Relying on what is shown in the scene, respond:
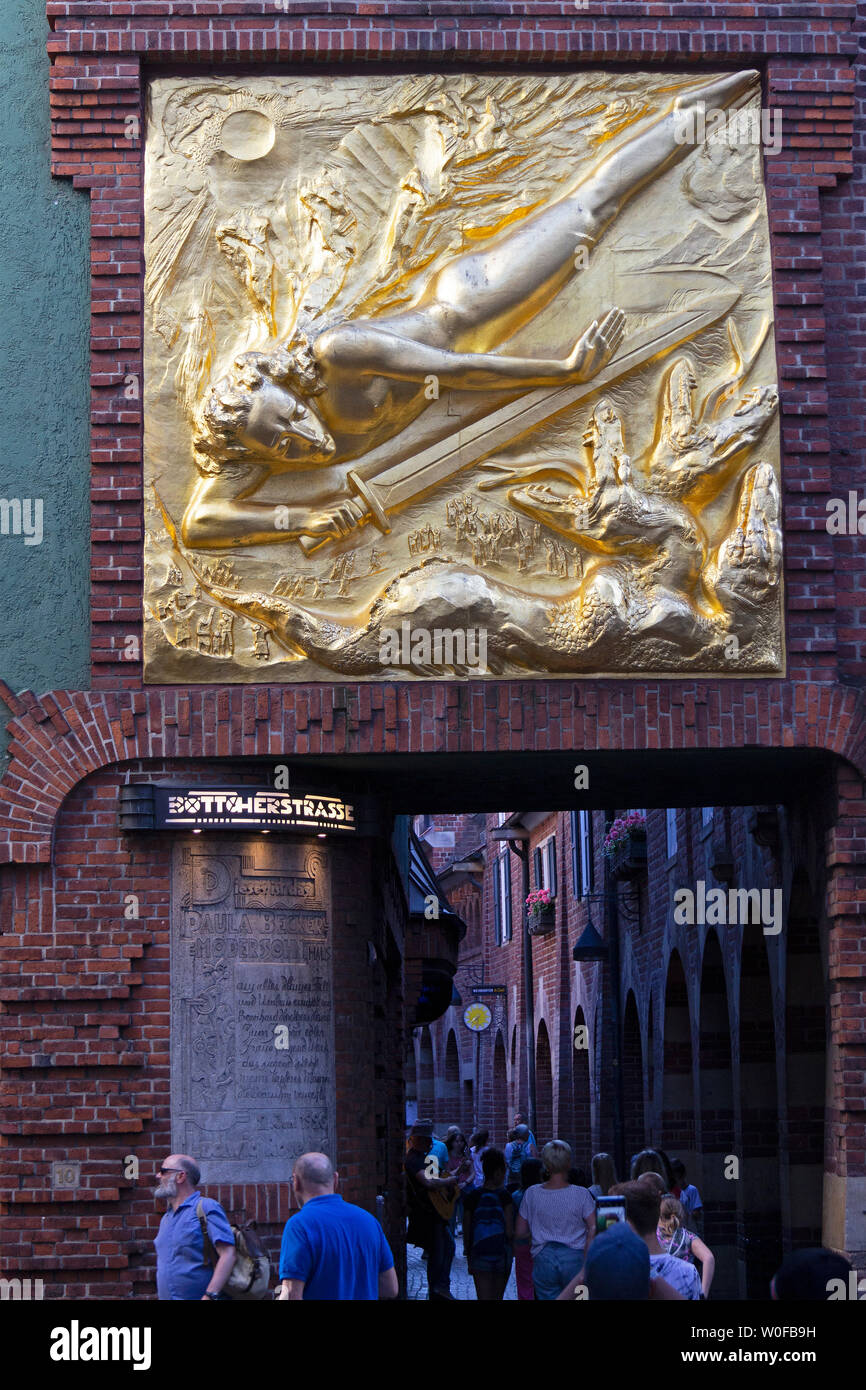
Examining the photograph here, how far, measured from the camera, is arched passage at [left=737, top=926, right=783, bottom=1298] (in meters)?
18.3

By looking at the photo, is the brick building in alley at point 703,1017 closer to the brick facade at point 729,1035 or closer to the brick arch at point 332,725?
the brick facade at point 729,1035

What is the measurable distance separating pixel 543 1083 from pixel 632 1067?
9.40 m

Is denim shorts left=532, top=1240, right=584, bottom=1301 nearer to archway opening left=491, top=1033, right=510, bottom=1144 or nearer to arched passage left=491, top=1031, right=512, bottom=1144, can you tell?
arched passage left=491, top=1031, right=512, bottom=1144

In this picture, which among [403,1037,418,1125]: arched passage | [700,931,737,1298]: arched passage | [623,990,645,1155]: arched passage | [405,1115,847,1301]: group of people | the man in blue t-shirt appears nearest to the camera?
[405,1115,847,1301]: group of people

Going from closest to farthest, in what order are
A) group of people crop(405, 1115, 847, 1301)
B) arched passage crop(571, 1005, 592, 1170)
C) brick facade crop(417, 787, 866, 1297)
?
group of people crop(405, 1115, 847, 1301), brick facade crop(417, 787, 866, 1297), arched passage crop(571, 1005, 592, 1170)

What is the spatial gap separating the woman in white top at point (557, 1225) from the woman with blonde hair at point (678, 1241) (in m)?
1.44

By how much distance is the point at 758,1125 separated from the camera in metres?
18.6

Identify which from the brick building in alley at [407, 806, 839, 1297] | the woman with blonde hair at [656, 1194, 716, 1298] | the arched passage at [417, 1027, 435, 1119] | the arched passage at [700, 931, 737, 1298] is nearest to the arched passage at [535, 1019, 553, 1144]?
the brick building in alley at [407, 806, 839, 1297]

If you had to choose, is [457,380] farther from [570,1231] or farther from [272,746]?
[570,1231]

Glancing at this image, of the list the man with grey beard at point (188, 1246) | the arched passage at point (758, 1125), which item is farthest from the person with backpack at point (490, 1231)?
the man with grey beard at point (188, 1246)

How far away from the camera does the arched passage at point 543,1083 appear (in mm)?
34312

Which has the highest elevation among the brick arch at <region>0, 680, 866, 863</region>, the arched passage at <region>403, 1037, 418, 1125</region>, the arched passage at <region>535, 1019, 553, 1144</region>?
the brick arch at <region>0, 680, 866, 863</region>

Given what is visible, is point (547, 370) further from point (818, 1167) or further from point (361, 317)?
point (818, 1167)

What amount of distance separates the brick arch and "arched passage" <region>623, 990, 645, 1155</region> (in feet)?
43.7
